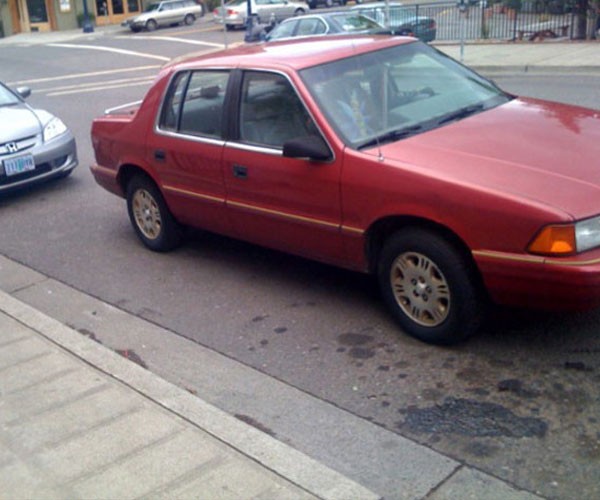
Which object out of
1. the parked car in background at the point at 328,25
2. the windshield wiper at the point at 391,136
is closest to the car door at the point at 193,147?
the windshield wiper at the point at 391,136

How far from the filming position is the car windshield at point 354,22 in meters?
20.6

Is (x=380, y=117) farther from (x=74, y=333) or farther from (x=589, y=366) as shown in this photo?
(x=74, y=333)

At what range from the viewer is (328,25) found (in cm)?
2038

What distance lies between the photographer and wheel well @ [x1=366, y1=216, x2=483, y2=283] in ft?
16.5

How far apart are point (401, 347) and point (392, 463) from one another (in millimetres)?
1326

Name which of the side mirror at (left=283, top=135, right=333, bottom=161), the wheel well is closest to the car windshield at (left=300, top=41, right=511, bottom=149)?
the side mirror at (left=283, top=135, right=333, bottom=161)

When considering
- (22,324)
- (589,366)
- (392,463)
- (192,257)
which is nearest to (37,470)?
(392,463)

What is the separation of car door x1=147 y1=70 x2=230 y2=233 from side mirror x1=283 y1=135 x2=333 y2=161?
0.94 m

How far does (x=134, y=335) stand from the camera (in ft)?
19.6

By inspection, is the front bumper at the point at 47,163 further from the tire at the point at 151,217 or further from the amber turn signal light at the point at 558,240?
the amber turn signal light at the point at 558,240

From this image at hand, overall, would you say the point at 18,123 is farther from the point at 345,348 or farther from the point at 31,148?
the point at 345,348

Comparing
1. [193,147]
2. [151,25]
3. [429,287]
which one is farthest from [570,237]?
[151,25]

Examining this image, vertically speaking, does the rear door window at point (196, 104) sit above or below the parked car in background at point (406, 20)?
above

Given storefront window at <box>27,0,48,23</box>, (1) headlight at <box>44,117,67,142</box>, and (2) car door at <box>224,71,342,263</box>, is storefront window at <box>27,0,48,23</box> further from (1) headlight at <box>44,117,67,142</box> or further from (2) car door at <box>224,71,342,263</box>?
(2) car door at <box>224,71,342,263</box>
